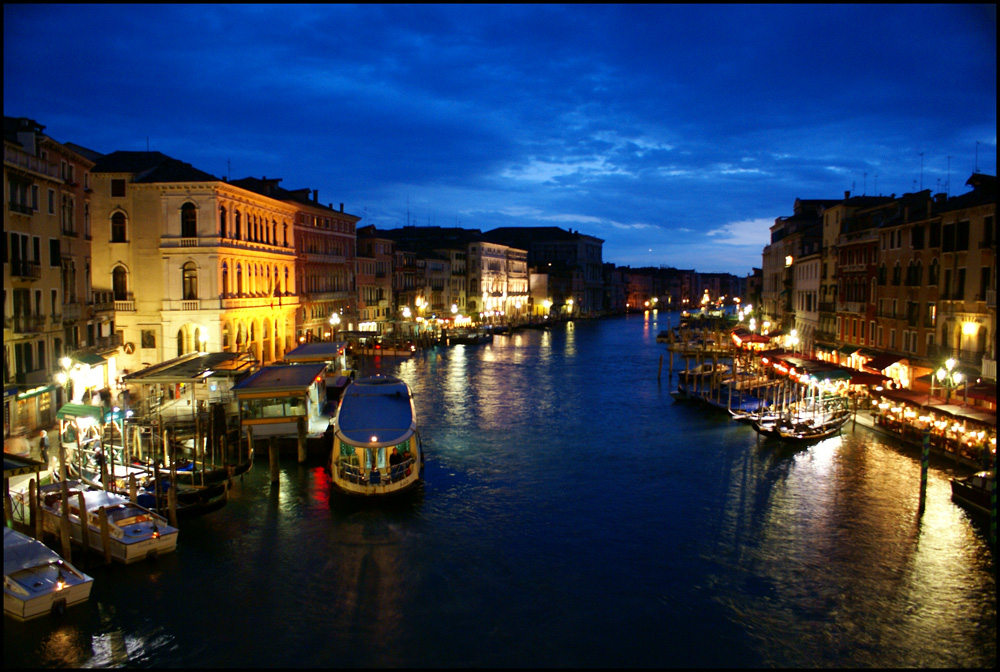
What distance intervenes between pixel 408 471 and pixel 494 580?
14.7ft

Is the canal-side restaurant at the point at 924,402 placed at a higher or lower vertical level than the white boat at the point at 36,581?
higher

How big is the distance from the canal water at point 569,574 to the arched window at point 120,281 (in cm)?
1352

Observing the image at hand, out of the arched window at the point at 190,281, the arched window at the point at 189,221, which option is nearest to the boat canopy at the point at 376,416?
the arched window at the point at 190,281

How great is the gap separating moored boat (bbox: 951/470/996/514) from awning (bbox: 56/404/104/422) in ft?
59.7

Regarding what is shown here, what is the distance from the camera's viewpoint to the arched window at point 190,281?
29.2 meters

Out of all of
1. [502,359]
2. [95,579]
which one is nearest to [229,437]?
[95,579]

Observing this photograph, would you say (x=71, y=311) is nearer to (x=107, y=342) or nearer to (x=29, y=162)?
(x=107, y=342)

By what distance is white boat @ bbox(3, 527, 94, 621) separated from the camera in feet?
34.5

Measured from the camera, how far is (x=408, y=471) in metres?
16.3

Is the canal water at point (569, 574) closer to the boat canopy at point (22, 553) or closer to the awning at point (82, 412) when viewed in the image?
the boat canopy at point (22, 553)

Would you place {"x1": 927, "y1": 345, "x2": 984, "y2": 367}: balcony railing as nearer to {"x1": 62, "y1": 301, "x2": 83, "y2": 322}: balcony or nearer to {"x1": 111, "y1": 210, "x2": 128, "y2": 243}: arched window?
{"x1": 62, "y1": 301, "x2": 83, "y2": 322}: balcony

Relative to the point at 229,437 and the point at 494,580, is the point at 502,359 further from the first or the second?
the point at 494,580

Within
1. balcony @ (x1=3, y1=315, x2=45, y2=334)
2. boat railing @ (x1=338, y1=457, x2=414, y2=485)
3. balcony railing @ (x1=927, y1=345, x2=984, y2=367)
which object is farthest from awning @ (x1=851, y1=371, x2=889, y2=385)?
balcony @ (x1=3, y1=315, x2=45, y2=334)

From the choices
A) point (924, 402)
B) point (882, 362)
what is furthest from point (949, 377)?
point (882, 362)
